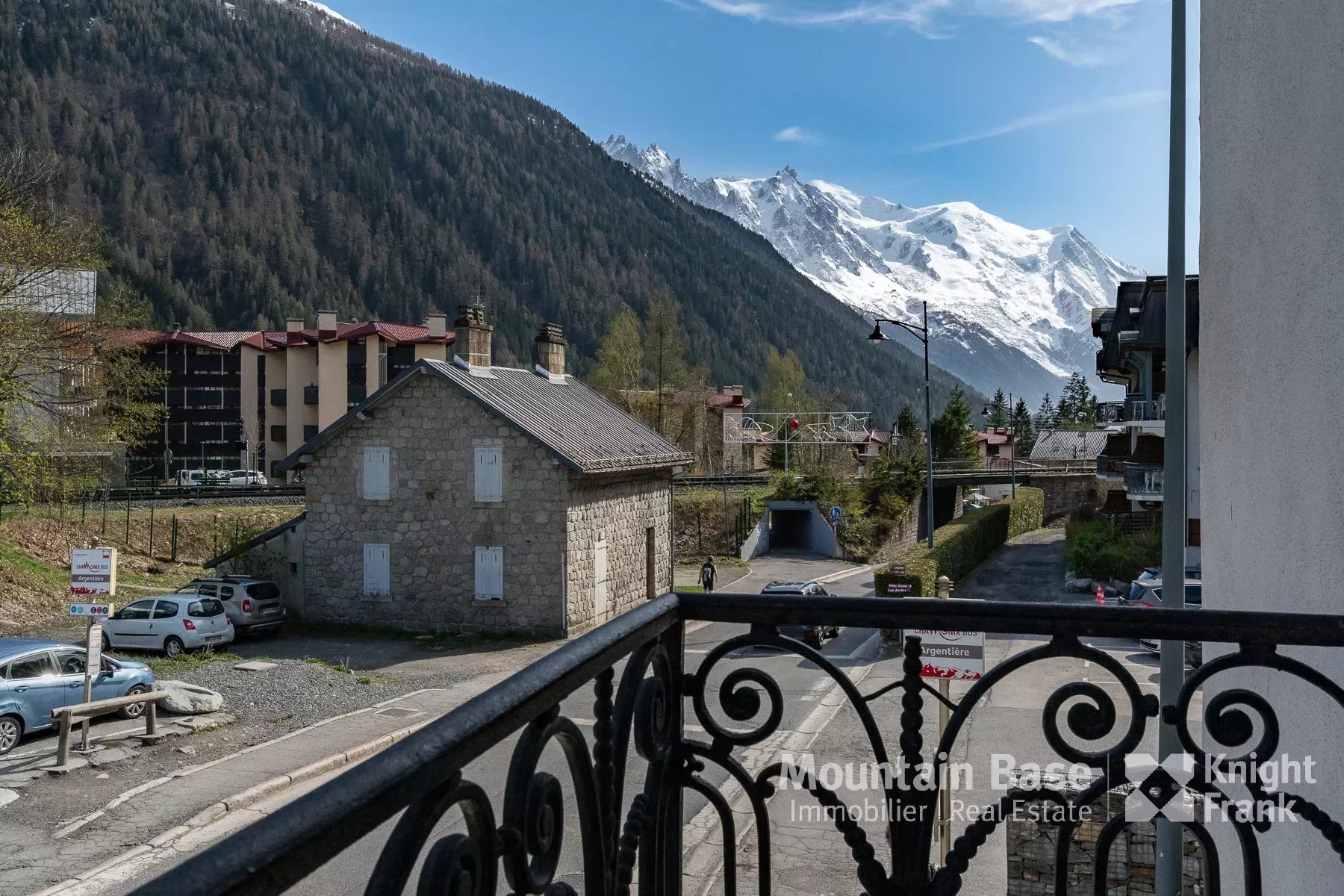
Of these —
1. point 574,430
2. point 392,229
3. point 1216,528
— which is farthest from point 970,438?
point 392,229

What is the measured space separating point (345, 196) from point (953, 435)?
394ft

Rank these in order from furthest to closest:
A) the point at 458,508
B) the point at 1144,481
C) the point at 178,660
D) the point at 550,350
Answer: the point at 550,350
the point at 1144,481
the point at 458,508
the point at 178,660

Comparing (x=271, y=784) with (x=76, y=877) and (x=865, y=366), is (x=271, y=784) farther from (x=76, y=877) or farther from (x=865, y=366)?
(x=865, y=366)

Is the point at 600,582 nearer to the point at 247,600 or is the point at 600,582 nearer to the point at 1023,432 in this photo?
the point at 247,600

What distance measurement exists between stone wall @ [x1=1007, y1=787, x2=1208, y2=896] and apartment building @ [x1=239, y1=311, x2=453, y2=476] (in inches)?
2234

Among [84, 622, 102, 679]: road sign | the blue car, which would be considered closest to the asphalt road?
[84, 622, 102, 679]: road sign

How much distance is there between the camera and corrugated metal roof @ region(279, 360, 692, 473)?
23.1 m

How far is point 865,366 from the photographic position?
18075 cm

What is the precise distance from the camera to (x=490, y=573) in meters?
23.2

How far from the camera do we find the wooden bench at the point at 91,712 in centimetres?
1231

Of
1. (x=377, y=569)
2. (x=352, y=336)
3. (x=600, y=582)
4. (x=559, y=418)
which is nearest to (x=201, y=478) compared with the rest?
(x=352, y=336)

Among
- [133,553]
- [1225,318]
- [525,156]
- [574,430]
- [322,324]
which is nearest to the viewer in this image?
[1225,318]

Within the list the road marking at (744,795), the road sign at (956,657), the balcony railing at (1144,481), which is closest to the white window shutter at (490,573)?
the road marking at (744,795)

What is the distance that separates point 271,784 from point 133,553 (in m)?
22.7
